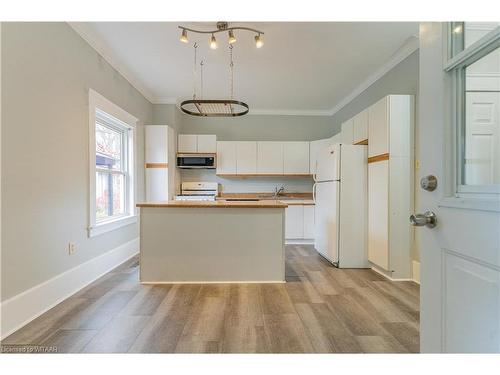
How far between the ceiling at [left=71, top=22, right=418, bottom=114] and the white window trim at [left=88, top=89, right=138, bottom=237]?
1.83ft

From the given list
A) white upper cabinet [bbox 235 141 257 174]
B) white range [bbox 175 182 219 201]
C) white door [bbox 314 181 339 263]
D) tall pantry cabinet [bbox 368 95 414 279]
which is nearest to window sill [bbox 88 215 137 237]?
white range [bbox 175 182 219 201]

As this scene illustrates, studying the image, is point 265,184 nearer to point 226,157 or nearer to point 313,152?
point 226,157

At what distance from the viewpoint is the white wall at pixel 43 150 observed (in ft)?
5.90

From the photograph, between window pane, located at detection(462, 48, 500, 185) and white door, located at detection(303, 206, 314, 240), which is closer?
window pane, located at detection(462, 48, 500, 185)

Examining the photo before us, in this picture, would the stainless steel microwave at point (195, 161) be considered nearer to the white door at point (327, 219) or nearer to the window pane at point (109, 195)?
the window pane at point (109, 195)

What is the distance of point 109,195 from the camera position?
11.5ft

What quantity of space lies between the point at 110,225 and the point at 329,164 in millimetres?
3042

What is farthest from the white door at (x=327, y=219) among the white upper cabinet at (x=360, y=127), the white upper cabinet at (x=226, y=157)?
the white upper cabinet at (x=226, y=157)

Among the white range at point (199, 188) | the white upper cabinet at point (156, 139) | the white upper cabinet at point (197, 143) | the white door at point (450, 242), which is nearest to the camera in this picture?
the white door at point (450, 242)

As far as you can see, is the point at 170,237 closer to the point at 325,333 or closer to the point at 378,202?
the point at 325,333

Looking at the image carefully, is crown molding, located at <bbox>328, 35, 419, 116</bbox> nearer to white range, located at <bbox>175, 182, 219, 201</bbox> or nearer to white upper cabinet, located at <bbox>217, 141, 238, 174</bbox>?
white upper cabinet, located at <bbox>217, 141, 238, 174</bbox>

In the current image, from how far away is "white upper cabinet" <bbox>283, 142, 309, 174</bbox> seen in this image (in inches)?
199

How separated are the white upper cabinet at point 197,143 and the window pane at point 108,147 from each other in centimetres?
133

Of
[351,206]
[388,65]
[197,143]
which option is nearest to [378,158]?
[351,206]
